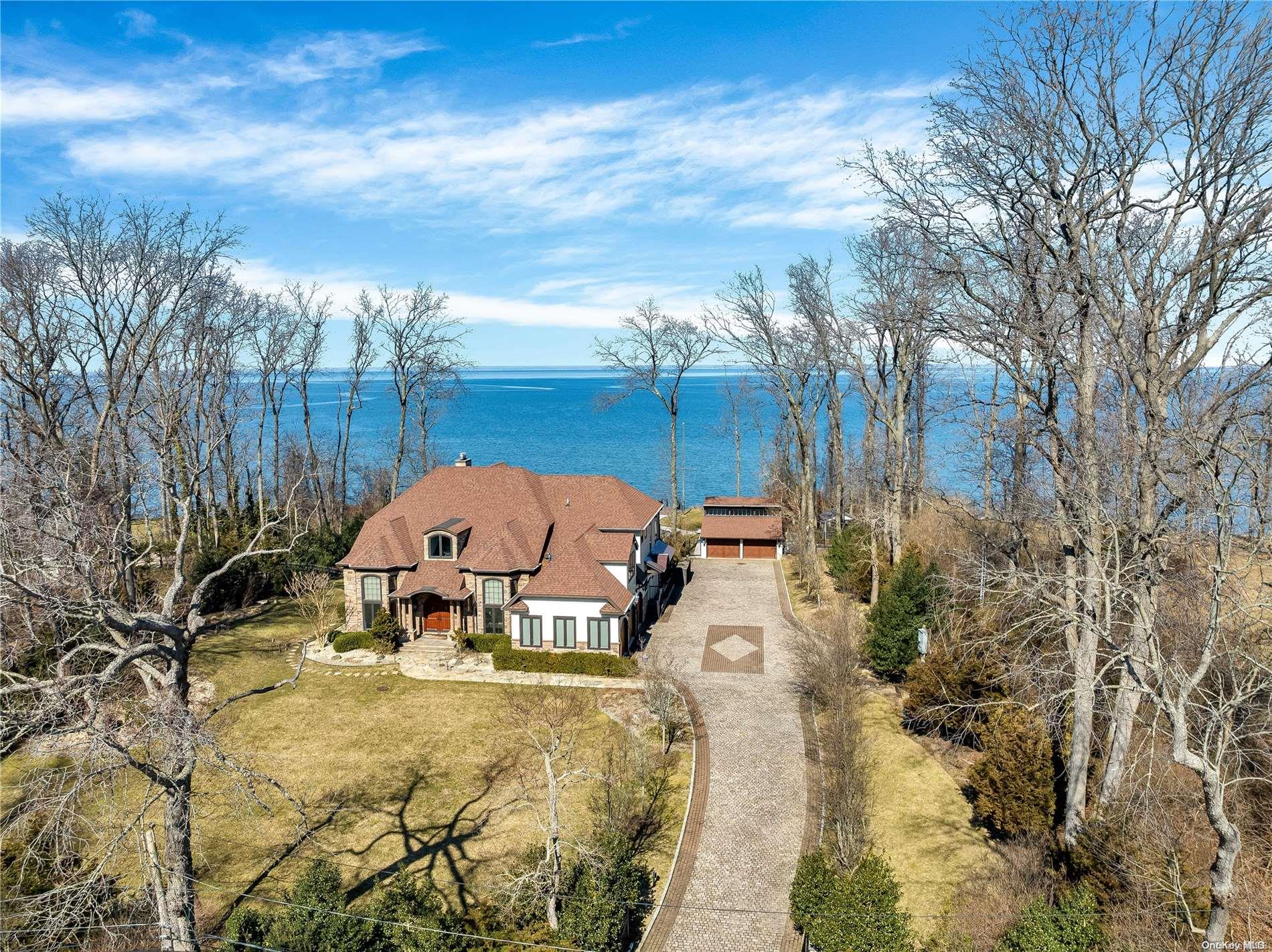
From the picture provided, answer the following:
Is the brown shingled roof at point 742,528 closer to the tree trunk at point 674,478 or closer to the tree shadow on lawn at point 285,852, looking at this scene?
the tree trunk at point 674,478

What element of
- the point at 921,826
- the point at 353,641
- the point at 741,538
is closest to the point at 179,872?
the point at 921,826

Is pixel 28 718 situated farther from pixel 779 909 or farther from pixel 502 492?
pixel 502 492

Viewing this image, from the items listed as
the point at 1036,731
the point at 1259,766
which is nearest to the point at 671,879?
the point at 1036,731

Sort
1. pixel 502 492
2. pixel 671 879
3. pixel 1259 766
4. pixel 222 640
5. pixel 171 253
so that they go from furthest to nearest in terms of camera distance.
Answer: pixel 502 492, pixel 222 640, pixel 171 253, pixel 671 879, pixel 1259 766

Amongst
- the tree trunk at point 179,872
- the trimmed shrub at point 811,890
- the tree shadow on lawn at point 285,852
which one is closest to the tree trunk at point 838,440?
the trimmed shrub at point 811,890

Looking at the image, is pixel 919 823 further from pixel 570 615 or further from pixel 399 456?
pixel 399 456

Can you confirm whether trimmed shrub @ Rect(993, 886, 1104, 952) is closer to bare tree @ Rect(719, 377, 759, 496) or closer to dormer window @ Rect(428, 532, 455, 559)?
dormer window @ Rect(428, 532, 455, 559)

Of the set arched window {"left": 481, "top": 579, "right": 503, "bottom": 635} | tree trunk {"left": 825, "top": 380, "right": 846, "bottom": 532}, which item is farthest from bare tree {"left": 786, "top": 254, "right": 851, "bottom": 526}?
arched window {"left": 481, "top": 579, "right": 503, "bottom": 635}

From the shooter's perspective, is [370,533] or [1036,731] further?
[370,533]
